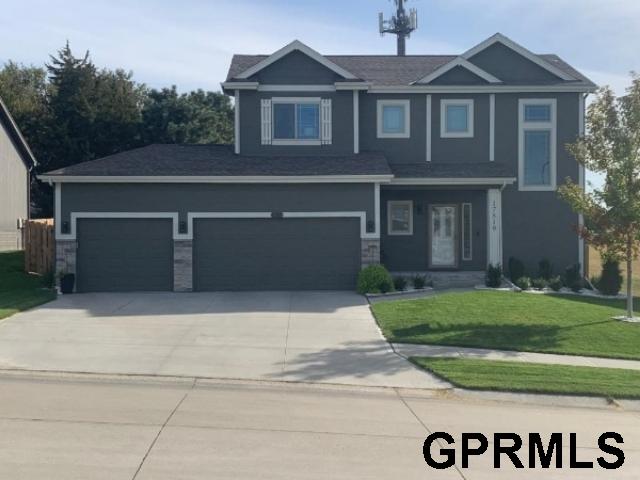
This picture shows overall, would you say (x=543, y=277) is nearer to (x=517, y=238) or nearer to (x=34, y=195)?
(x=517, y=238)

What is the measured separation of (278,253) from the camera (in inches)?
858

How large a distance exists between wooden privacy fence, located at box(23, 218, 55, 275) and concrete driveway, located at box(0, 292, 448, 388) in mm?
4270

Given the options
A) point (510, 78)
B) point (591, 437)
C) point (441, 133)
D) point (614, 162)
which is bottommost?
point (591, 437)

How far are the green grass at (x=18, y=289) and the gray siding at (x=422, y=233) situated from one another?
1074cm

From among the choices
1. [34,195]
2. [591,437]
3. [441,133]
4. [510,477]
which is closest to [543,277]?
[441,133]

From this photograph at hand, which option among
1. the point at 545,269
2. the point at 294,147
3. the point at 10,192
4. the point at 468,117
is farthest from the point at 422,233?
the point at 10,192

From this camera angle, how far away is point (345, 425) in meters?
8.69

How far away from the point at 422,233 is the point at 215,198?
23.7 feet

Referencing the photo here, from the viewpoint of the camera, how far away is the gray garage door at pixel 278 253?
854 inches

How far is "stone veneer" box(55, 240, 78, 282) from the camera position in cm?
2119

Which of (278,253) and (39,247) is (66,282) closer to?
(39,247)

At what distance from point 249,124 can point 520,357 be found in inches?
523

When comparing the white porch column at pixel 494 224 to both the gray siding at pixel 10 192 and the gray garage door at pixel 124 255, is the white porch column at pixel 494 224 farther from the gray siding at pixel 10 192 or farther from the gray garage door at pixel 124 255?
the gray siding at pixel 10 192

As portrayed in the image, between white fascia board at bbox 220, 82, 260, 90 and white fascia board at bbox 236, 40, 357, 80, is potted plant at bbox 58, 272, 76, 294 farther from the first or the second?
white fascia board at bbox 236, 40, 357, 80
